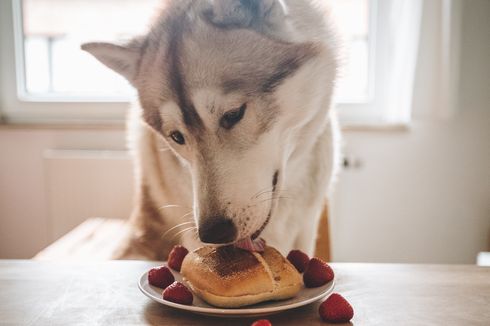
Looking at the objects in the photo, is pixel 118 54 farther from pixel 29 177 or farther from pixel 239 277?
pixel 29 177

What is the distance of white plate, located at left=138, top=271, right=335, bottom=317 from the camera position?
2.03 ft

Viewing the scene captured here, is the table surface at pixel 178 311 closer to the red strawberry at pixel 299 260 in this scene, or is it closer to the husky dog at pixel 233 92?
the red strawberry at pixel 299 260

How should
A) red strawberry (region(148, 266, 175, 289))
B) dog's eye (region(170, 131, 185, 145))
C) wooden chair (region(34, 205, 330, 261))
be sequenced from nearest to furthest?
red strawberry (region(148, 266, 175, 289)) < dog's eye (region(170, 131, 185, 145)) < wooden chair (region(34, 205, 330, 261))

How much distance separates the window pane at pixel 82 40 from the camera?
251 centimetres

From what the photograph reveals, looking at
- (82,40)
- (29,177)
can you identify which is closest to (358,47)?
(82,40)

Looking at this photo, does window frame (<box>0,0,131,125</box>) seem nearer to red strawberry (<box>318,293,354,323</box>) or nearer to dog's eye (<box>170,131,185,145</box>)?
dog's eye (<box>170,131,185,145</box>)

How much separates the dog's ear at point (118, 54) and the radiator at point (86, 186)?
1.07 m

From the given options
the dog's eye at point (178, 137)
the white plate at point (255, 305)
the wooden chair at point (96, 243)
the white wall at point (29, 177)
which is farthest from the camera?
the white wall at point (29, 177)

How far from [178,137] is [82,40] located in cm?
179

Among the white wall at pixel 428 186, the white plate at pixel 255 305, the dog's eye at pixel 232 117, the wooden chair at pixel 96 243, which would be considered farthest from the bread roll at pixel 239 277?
Result: the white wall at pixel 428 186

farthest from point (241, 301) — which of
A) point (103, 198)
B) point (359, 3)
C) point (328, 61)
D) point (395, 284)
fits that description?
point (359, 3)

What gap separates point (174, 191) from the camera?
134 centimetres

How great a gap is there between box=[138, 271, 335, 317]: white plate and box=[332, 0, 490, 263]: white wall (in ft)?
5.55

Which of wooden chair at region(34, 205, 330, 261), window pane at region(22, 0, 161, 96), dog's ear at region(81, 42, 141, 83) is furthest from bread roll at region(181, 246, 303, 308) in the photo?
window pane at region(22, 0, 161, 96)
